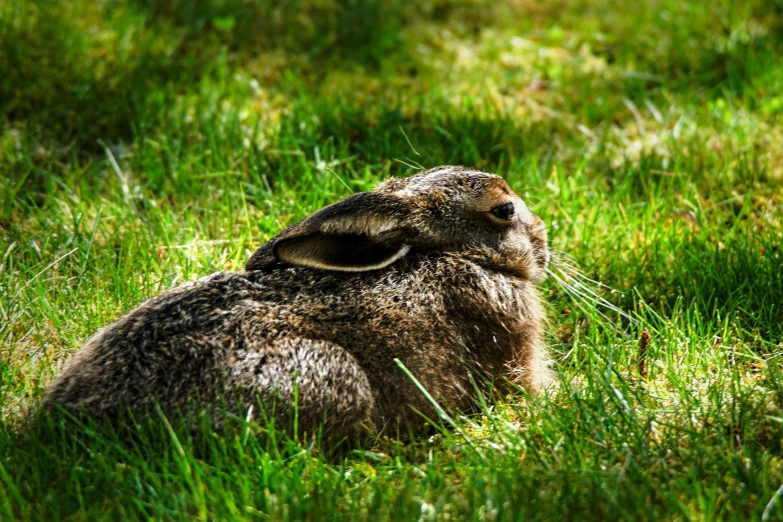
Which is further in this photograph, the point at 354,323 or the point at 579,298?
the point at 579,298

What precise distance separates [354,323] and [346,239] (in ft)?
1.44

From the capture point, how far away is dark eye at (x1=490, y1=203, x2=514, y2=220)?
4477 millimetres

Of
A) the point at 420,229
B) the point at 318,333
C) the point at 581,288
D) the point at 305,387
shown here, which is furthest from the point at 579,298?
the point at 305,387

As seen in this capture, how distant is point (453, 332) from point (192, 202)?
2.10m

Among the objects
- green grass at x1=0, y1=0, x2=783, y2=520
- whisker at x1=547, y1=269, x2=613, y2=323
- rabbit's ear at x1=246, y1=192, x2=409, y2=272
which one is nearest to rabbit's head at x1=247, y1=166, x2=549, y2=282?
rabbit's ear at x1=246, y1=192, x2=409, y2=272

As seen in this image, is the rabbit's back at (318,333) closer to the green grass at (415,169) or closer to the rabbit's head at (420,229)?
the rabbit's head at (420,229)

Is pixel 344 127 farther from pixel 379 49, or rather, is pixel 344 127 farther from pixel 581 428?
pixel 581 428

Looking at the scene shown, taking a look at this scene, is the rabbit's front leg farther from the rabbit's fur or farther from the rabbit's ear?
the rabbit's ear

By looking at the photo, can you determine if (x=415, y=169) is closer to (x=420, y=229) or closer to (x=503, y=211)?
(x=503, y=211)

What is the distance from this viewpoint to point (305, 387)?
11.8ft

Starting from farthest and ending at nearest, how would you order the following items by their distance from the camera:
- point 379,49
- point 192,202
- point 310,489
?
point 379,49
point 192,202
point 310,489

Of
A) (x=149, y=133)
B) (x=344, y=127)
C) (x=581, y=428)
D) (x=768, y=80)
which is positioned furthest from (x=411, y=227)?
(x=768, y=80)

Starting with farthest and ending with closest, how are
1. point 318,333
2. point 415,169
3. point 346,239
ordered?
point 415,169 < point 346,239 < point 318,333

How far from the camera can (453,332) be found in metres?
4.05
